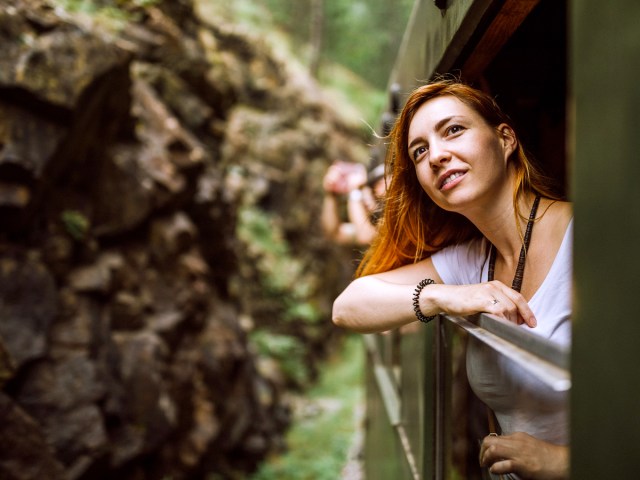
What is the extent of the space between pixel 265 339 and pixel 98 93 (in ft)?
23.7

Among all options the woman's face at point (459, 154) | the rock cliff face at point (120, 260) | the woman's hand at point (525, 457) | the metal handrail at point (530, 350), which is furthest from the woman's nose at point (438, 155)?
the rock cliff face at point (120, 260)

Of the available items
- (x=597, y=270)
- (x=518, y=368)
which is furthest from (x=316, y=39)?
(x=597, y=270)

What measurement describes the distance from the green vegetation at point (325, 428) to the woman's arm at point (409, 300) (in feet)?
22.1

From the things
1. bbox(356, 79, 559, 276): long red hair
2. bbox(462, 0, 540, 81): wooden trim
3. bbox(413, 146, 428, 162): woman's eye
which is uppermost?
bbox(462, 0, 540, 81): wooden trim

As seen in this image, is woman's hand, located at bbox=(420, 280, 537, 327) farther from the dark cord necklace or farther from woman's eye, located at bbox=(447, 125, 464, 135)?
woman's eye, located at bbox=(447, 125, 464, 135)

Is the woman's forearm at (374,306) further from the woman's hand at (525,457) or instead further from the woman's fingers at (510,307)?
the woman's hand at (525,457)

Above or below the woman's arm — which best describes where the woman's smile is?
above

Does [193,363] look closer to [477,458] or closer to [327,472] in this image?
[327,472]

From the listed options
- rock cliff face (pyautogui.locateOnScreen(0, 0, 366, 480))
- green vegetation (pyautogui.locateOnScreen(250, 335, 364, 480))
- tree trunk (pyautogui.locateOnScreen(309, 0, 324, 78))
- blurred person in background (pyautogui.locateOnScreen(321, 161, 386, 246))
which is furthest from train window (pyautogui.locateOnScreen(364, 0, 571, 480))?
tree trunk (pyautogui.locateOnScreen(309, 0, 324, 78))

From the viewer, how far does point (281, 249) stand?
1395cm

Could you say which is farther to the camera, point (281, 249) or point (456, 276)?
point (281, 249)

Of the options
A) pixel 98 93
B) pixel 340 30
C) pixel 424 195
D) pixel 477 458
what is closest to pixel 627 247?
pixel 477 458

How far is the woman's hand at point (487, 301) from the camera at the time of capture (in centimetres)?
152

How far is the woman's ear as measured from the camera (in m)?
1.86
